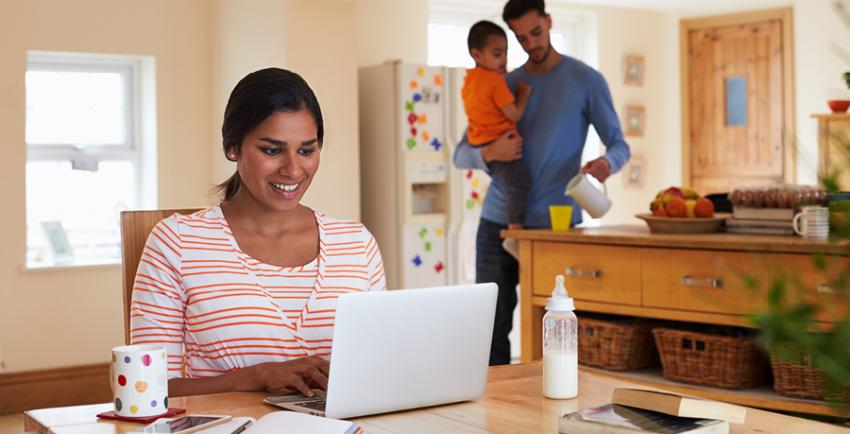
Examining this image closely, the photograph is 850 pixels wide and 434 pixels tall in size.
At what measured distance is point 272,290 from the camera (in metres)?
1.91

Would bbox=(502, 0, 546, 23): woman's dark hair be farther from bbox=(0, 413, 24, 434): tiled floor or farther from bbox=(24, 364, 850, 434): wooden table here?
bbox=(0, 413, 24, 434): tiled floor

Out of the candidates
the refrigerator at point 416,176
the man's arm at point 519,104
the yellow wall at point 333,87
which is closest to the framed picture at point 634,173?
the refrigerator at point 416,176

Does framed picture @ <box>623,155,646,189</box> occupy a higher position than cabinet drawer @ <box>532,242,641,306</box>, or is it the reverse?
framed picture @ <box>623,155,646,189</box>

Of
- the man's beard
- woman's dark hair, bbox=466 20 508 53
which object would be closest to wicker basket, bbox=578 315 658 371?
the man's beard

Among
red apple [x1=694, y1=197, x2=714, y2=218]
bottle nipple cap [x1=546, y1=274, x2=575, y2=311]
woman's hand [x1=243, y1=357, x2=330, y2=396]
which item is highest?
red apple [x1=694, y1=197, x2=714, y2=218]

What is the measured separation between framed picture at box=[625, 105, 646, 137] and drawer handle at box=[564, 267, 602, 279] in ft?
16.5

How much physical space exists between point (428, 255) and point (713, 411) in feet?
15.2

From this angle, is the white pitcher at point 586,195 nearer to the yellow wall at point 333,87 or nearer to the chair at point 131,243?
the chair at point 131,243

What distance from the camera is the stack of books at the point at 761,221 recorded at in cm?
304

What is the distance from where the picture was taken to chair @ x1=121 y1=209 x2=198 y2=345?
2080 millimetres

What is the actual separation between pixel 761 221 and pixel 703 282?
1.07 feet

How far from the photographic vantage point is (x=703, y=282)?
9.71ft

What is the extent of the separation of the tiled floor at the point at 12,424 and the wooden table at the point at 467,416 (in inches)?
134

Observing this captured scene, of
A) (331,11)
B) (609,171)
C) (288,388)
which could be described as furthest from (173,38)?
(288,388)
